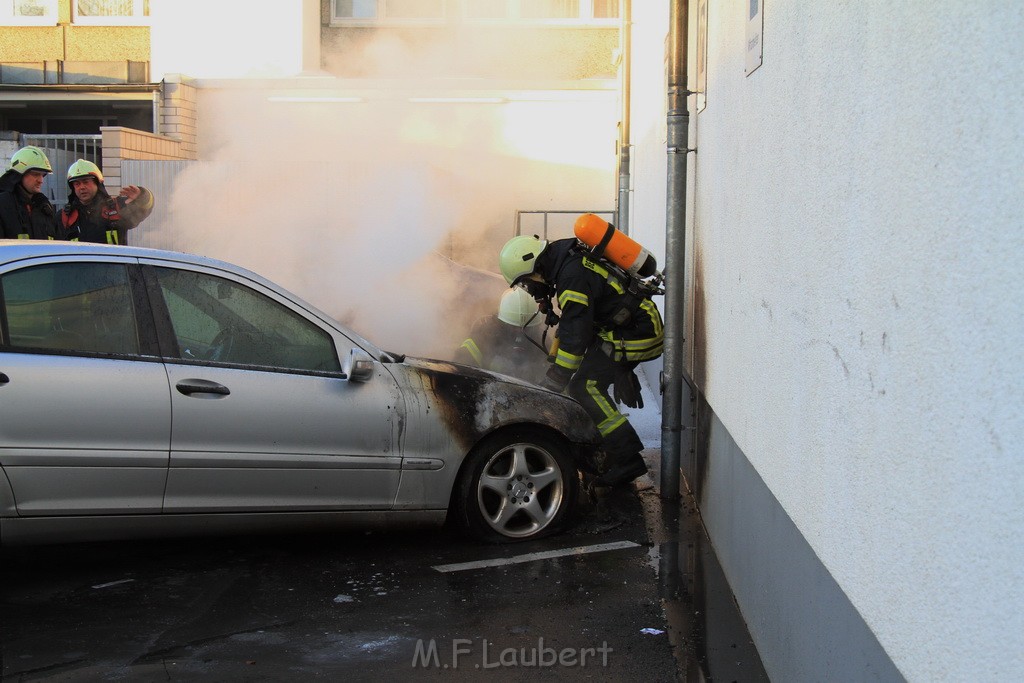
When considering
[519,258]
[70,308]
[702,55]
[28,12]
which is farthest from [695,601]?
[28,12]

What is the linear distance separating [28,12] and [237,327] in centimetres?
1685

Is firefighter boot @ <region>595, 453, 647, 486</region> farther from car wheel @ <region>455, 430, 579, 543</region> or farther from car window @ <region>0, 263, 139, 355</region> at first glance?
car window @ <region>0, 263, 139, 355</region>

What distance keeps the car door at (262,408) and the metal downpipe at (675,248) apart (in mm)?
1846

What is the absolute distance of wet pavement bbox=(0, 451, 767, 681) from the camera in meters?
3.96

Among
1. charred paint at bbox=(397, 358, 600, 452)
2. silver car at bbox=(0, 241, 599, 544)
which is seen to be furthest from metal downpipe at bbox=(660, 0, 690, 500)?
silver car at bbox=(0, 241, 599, 544)

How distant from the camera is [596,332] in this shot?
21.4ft

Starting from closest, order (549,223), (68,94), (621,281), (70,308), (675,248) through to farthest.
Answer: (70,308)
(675,248)
(621,281)
(549,223)
(68,94)

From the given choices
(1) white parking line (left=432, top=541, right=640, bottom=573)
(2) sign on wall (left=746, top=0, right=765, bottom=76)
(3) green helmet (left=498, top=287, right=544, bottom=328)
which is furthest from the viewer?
(3) green helmet (left=498, top=287, right=544, bottom=328)

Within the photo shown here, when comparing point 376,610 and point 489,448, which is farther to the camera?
point 489,448

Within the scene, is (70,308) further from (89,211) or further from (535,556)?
(89,211)

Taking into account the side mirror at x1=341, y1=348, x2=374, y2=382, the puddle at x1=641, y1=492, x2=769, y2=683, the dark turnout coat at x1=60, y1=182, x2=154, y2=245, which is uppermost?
the dark turnout coat at x1=60, y1=182, x2=154, y2=245

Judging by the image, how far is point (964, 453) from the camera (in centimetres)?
193

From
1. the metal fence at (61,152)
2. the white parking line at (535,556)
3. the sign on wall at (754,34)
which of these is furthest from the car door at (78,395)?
the metal fence at (61,152)

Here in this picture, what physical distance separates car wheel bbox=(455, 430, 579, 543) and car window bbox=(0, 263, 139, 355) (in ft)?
5.61
